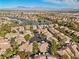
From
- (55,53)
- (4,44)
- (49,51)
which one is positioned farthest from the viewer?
(4,44)

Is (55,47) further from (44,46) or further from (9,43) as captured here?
(9,43)

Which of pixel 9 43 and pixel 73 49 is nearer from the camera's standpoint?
pixel 73 49

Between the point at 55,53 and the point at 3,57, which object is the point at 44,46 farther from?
the point at 3,57

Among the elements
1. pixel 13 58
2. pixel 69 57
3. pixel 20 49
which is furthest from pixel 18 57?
pixel 69 57

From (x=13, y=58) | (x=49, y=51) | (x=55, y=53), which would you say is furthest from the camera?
(x=49, y=51)

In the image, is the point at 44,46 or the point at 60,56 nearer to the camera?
the point at 60,56

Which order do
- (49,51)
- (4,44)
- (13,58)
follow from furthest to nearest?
(4,44)
(49,51)
(13,58)

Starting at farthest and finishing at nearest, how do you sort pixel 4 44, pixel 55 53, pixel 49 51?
1. pixel 4 44
2. pixel 49 51
3. pixel 55 53

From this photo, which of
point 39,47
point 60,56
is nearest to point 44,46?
point 39,47
